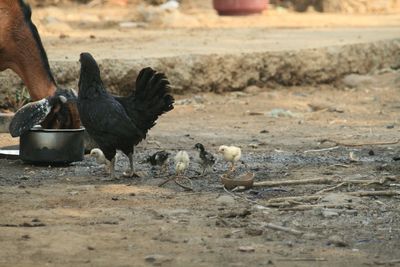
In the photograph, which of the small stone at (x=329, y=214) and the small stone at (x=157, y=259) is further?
the small stone at (x=329, y=214)

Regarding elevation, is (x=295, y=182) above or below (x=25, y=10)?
below

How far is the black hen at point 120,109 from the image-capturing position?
24.2 ft

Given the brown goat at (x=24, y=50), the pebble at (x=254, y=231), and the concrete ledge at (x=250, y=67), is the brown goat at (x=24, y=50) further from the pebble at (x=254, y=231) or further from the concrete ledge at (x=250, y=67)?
the pebble at (x=254, y=231)

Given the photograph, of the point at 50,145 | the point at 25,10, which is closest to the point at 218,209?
the point at 50,145

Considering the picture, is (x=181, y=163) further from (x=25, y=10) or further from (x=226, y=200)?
(x=25, y=10)

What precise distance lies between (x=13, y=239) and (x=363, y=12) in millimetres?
15406

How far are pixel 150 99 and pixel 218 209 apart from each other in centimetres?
134

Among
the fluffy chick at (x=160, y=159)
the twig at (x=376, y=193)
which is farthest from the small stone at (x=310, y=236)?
the fluffy chick at (x=160, y=159)

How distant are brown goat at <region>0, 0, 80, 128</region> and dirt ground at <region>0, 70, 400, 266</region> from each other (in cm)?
71

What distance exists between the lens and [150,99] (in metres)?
7.51

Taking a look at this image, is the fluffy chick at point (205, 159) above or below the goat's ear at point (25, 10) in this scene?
below

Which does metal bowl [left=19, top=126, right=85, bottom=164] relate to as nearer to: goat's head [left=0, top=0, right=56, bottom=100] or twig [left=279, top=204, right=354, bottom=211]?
goat's head [left=0, top=0, right=56, bottom=100]

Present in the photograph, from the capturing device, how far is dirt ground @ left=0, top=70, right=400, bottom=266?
5375mm

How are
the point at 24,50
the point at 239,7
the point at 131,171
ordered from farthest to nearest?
the point at 239,7 → the point at 24,50 → the point at 131,171
